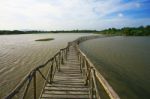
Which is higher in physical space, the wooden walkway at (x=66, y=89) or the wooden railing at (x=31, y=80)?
the wooden railing at (x=31, y=80)

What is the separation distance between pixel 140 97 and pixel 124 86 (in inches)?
86.6

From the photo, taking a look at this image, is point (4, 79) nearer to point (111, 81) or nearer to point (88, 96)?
point (111, 81)

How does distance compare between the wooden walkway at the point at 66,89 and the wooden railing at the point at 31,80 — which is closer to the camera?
the wooden railing at the point at 31,80

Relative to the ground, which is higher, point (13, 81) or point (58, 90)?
point (58, 90)

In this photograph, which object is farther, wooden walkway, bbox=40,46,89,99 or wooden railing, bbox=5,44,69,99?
wooden walkway, bbox=40,46,89,99

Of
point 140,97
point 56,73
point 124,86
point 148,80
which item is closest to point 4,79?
point 56,73

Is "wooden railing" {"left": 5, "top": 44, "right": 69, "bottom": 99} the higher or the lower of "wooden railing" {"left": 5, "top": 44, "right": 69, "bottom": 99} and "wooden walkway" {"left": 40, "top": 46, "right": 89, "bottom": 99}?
the higher

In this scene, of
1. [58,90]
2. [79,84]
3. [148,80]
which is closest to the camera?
[58,90]

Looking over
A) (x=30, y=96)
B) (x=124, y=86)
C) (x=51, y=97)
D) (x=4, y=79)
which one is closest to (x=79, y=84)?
(x=51, y=97)

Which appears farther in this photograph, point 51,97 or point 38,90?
point 38,90

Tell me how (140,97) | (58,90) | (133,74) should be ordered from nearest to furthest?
1. (58,90)
2. (140,97)
3. (133,74)

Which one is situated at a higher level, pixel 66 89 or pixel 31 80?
pixel 66 89

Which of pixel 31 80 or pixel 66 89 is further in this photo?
pixel 31 80

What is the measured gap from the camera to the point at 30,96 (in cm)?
1133
